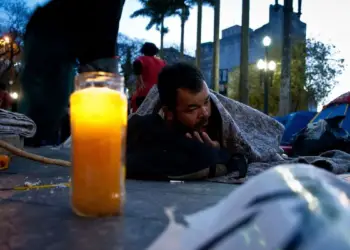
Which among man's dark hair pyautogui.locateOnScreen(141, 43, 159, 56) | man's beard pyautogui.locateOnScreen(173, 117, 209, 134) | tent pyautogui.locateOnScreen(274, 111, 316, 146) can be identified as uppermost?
man's dark hair pyautogui.locateOnScreen(141, 43, 159, 56)

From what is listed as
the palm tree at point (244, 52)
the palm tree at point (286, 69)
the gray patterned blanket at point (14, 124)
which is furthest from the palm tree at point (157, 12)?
the gray patterned blanket at point (14, 124)

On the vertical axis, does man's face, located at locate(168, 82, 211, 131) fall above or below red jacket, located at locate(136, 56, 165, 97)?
below

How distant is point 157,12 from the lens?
27578 millimetres

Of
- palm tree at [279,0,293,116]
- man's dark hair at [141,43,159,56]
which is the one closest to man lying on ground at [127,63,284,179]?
man's dark hair at [141,43,159,56]

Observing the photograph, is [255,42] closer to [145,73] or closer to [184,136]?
[145,73]

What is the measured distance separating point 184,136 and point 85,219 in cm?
94

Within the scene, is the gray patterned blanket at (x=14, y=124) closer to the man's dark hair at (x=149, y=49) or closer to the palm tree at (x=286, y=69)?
the man's dark hair at (x=149, y=49)

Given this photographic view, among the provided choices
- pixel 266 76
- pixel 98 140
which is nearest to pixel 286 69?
pixel 266 76

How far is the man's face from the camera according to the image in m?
1.83

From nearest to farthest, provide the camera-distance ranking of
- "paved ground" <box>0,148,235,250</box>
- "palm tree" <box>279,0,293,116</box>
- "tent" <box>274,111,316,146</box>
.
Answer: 1. "paved ground" <box>0,148,235,250</box>
2. "tent" <box>274,111,316,146</box>
3. "palm tree" <box>279,0,293,116</box>

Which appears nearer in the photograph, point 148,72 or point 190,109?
point 190,109

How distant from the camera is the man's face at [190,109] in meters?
1.83

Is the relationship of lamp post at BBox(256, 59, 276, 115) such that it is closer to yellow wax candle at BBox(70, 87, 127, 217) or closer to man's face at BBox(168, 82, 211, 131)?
man's face at BBox(168, 82, 211, 131)

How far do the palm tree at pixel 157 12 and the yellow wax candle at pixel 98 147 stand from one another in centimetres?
2580
